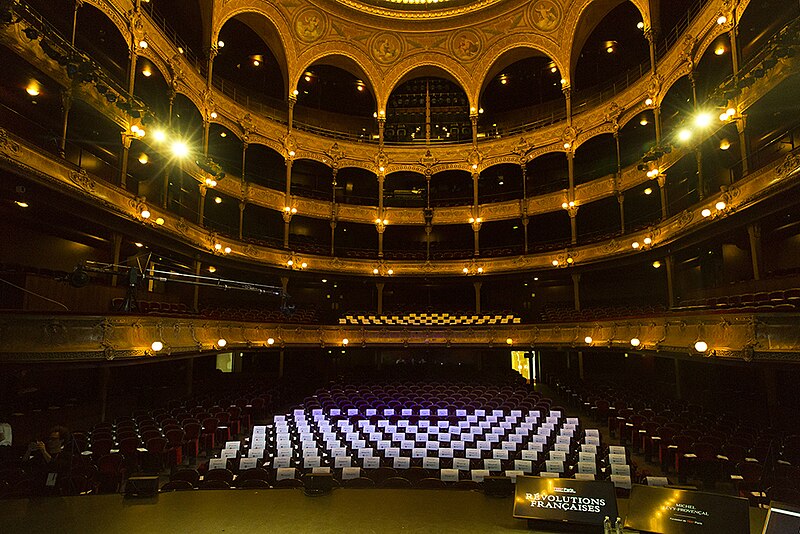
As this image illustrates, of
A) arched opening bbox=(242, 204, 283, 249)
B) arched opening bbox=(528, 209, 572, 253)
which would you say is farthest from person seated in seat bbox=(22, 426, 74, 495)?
arched opening bbox=(528, 209, 572, 253)

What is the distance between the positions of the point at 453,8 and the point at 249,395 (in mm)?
25398

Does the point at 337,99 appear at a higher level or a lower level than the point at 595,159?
higher

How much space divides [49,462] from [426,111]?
94.6ft

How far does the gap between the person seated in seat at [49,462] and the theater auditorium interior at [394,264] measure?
0.23 feet

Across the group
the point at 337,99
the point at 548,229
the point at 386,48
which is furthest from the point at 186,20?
the point at 548,229

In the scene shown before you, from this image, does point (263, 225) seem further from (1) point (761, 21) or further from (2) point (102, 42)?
(1) point (761, 21)

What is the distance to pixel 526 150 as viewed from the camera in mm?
27703

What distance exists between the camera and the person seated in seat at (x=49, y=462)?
6.97 m

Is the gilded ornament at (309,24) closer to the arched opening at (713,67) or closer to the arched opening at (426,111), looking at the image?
the arched opening at (426,111)

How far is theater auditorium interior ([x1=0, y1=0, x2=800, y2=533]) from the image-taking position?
8891 mm

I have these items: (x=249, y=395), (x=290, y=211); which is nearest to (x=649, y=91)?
(x=290, y=211)

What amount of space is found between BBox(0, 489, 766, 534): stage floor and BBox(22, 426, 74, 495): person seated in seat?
1.33 metres

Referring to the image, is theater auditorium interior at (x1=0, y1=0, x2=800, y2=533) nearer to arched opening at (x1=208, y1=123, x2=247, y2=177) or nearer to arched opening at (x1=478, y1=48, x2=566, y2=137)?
arched opening at (x1=478, y1=48, x2=566, y2=137)

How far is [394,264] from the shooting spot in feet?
92.7
